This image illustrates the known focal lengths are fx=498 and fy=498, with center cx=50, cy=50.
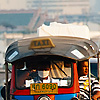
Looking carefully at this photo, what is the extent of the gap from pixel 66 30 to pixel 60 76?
195 centimetres

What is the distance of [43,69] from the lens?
389 inches

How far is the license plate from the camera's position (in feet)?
31.8

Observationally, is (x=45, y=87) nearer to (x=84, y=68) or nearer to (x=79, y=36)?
(x=84, y=68)

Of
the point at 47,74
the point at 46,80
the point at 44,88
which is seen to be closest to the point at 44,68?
the point at 47,74

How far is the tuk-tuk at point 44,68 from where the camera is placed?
31.8ft

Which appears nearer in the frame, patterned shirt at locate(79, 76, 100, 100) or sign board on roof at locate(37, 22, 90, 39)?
patterned shirt at locate(79, 76, 100, 100)

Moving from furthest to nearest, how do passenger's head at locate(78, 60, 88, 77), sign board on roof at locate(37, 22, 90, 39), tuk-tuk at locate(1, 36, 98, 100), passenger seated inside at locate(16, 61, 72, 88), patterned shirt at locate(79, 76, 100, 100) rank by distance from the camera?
sign board on roof at locate(37, 22, 90, 39)
patterned shirt at locate(79, 76, 100, 100)
passenger's head at locate(78, 60, 88, 77)
passenger seated inside at locate(16, 61, 72, 88)
tuk-tuk at locate(1, 36, 98, 100)

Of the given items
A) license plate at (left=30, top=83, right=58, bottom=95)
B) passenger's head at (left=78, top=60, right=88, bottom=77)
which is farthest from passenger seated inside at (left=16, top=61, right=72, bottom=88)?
passenger's head at (left=78, top=60, right=88, bottom=77)

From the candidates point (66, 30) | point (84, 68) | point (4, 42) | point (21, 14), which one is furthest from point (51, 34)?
point (21, 14)

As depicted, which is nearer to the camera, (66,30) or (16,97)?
(16,97)

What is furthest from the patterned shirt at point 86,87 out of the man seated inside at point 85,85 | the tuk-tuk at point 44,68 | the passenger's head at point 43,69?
the passenger's head at point 43,69

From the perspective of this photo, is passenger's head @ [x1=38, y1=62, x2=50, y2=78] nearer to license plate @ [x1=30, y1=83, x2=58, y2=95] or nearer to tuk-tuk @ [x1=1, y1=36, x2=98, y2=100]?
tuk-tuk @ [x1=1, y1=36, x2=98, y2=100]

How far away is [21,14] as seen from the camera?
183 m

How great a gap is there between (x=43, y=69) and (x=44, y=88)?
41cm
